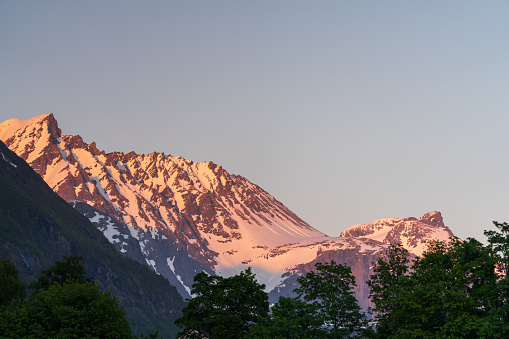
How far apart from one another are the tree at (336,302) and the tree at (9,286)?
230 feet

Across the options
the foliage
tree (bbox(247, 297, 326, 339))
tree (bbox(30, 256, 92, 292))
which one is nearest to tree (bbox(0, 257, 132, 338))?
tree (bbox(247, 297, 326, 339))

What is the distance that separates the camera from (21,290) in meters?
155

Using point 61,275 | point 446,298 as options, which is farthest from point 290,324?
point 61,275

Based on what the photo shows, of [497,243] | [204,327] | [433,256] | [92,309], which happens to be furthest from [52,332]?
[497,243]

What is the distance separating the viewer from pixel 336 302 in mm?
107938

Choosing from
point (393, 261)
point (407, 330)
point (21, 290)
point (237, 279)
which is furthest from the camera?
point (21, 290)

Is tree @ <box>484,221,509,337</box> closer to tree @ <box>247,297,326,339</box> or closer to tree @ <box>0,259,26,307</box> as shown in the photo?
tree @ <box>247,297,326,339</box>

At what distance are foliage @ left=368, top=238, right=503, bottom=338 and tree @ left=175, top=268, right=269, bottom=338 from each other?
22.4 meters

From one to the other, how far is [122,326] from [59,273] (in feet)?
206

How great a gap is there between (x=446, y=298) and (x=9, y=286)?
9647cm

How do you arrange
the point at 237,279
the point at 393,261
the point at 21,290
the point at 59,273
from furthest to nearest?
the point at 59,273 < the point at 21,290 < the point at 237,279 < the point at 393,261

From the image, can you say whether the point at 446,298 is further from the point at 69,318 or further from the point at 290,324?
the point at 69,318

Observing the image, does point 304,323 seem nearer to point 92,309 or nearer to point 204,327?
point 204,327

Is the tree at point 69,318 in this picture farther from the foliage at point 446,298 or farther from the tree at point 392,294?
the foliage at point 446,298
